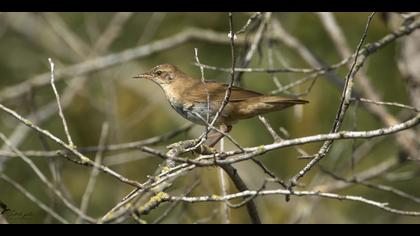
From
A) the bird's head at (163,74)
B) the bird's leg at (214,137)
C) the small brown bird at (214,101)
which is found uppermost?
the bird's head at (163,74)

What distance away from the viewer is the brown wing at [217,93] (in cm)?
616

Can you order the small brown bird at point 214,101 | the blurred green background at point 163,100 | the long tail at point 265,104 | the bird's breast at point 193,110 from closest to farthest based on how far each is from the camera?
the long tail at point 265,104 < the small brown bird at point 214,101 < the bird's breast at point 193,110 < the blurred green background at point 163,100

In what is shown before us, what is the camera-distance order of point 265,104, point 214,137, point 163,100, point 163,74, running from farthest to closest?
point 163,100
point 163,74
point 214,137
point 265,104

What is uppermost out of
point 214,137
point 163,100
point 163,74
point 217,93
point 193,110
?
point 163,100

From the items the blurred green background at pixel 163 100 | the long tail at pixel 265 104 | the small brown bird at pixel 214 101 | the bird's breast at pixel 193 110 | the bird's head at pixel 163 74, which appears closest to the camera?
the long tail at pixel 265 104

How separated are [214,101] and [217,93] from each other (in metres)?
0.15

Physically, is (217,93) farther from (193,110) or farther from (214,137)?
(214,137)

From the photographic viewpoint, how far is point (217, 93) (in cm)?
635

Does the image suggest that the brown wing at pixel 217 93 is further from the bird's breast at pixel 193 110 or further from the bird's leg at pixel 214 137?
the bird's leg at pixel 214 137

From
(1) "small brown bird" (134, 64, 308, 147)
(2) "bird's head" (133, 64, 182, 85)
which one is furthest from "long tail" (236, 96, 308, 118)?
(2) "bird's head" (133, 64, 182, 85)

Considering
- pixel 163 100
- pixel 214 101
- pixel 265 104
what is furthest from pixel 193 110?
pixel 163 100

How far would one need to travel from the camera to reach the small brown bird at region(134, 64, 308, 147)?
5910 mm

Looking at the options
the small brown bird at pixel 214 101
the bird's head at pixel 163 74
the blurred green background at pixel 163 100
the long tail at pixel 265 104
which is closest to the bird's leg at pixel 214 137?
the small brown bird at pixel 214 101

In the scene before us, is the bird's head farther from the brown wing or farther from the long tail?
the long tail
